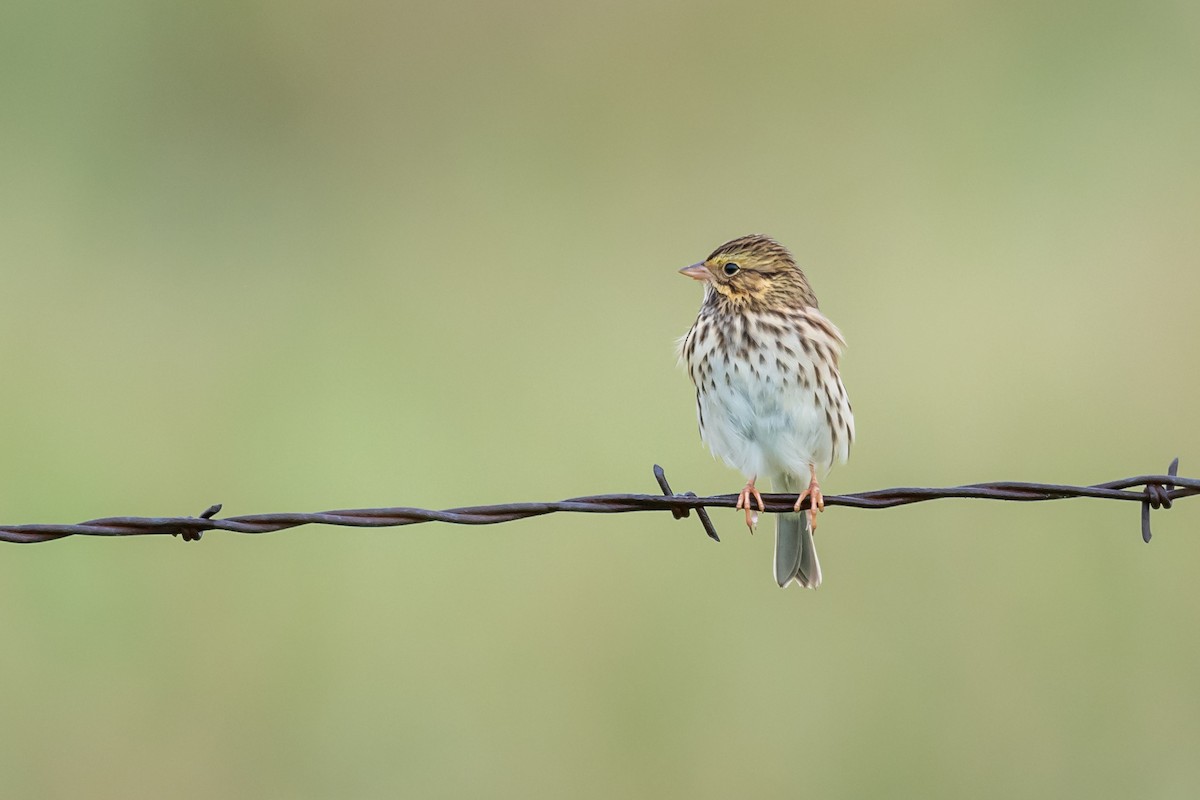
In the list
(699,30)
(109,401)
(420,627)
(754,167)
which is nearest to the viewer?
(420,627)

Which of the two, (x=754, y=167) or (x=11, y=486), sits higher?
(x=754, y=167)

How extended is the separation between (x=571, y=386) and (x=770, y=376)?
4.06m

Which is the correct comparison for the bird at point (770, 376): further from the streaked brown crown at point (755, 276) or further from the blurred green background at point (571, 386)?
the blurred green background at point (571, 386)

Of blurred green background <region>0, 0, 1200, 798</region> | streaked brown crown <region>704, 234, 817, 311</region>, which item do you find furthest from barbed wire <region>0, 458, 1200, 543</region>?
blurred green background <region>0, 0, 1200, 798</region>

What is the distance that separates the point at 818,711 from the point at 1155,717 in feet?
5.53

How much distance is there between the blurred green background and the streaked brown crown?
90.1 inches

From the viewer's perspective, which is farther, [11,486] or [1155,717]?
[11,486]

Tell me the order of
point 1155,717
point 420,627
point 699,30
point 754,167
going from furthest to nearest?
1. point 699,30
2. point 754,167
3. point 420,627
4. point 1155,717

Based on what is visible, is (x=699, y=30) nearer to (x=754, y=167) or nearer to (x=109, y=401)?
(x=754, y=167)

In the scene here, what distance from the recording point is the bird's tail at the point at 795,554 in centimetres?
750

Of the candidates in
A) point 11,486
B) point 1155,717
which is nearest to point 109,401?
point 11,486

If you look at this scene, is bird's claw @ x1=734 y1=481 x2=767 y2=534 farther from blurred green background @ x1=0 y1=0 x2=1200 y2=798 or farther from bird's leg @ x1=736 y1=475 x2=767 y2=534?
blurred green background @ x1=0 y1=0 x2=1200 y2=798

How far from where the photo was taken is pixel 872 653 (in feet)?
28.8

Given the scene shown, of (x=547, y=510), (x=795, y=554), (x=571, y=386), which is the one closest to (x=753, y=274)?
(x=795, y=554)
